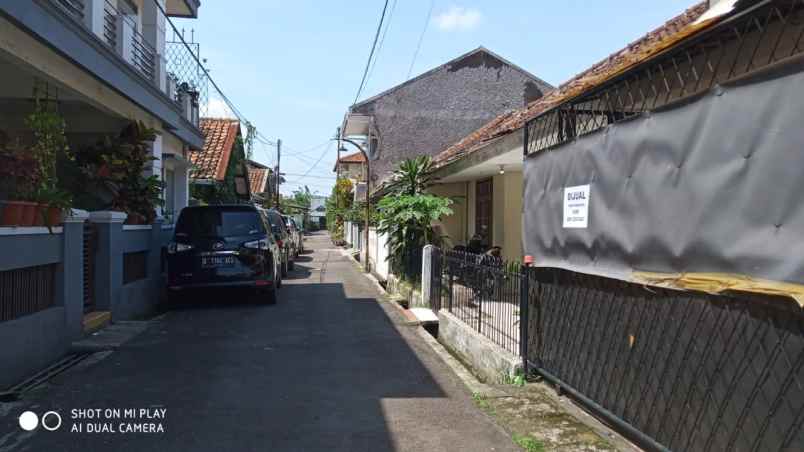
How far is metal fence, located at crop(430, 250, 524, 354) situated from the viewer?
6133 millimetres

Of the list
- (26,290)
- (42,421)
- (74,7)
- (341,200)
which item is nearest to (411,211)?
(74,7)

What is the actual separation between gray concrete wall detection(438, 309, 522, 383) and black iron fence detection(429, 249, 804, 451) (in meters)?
0.29

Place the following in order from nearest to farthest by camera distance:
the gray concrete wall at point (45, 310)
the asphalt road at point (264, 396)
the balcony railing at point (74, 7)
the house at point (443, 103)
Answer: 1. the asphalt road at point (264, 396)
2. the gray concrete wall at point (45, 310)
3. the balcony railing at point (74, 7)
4. the house at point (443, 103)

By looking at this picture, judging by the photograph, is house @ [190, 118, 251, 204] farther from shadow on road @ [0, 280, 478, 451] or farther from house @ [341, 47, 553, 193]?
shadow on road @ [0, 280, 478, 451]

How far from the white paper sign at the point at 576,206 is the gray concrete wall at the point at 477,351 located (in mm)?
1675

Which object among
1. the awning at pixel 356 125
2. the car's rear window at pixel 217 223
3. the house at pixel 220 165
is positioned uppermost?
the awning at pixel 356 125

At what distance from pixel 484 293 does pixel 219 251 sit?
4.96 metres

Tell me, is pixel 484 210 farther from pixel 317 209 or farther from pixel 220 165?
pixel 317 209

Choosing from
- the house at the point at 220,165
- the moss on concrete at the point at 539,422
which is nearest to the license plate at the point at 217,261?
the moss on concrete at the point at 539,422

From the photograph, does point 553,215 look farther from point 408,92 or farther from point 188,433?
point 408,92

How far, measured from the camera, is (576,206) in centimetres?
451

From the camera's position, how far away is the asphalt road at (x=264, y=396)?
4.15m

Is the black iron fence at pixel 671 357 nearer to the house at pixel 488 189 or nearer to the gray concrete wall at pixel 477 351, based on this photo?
the gray concrete wall at pixel 477 351

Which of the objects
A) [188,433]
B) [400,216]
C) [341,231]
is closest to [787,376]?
[188,433]
